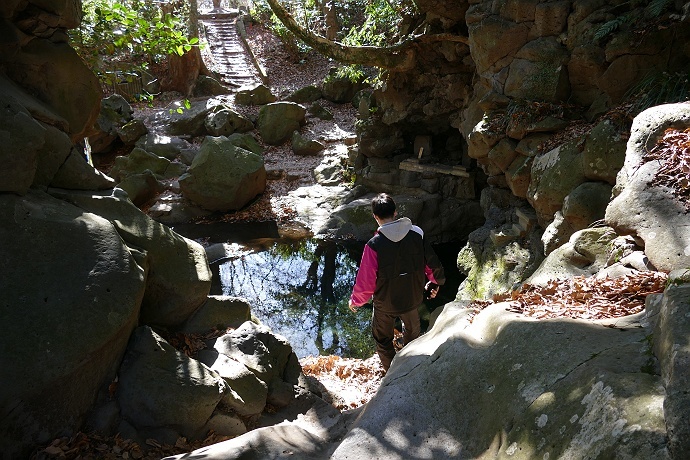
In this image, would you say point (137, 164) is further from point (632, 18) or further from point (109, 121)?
point (632, 18)

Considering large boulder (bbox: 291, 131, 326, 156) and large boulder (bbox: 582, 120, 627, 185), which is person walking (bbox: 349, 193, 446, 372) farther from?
large boulder (bbox: 291, 131, 326, 156)

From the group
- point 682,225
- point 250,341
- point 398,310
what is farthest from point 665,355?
point 250,341

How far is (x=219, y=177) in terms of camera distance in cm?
1341

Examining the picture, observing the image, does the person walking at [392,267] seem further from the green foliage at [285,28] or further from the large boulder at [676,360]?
the green foliage at [285,28]

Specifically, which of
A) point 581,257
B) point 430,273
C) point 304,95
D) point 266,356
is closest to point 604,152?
point 581,257

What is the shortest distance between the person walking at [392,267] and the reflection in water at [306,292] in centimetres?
351

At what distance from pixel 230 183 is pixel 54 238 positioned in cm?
966

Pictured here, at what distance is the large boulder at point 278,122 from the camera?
17.7 meters

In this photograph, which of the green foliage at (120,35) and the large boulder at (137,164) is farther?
the large boulder at (137,164)

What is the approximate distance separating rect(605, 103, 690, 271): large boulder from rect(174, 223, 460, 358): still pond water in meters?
5.06

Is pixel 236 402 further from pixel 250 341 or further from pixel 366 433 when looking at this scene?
pixel 366 433

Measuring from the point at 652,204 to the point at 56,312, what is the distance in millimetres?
4591

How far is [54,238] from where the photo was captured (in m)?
3.94

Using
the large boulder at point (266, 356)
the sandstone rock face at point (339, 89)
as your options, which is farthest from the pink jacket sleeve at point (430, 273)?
the sandstone rock face at point (339, 89)
